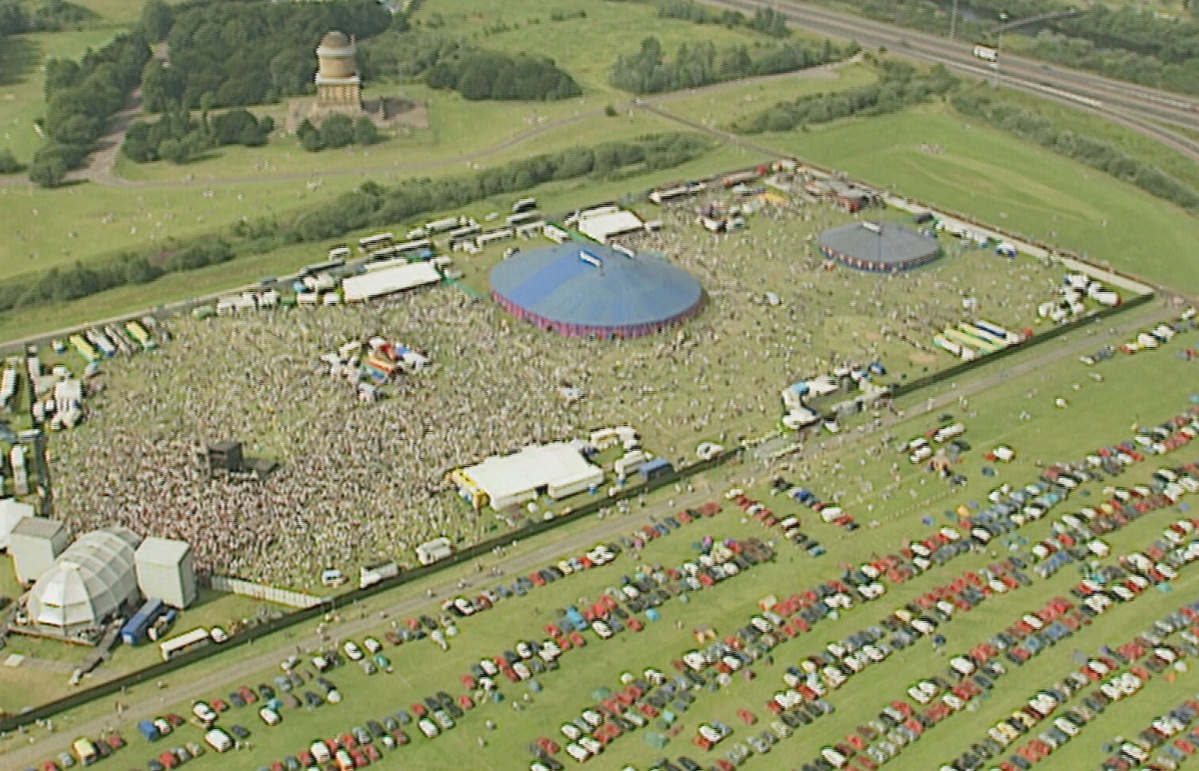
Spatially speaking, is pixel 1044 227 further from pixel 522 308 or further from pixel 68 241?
pixel 68 241

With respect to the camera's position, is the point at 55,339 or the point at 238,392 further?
the point at 55,339

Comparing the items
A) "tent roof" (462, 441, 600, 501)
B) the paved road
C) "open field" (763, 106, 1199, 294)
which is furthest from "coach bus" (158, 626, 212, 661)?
"open field" (763, 106, 1199, 294)

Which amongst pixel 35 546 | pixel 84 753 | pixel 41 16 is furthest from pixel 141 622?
pixel 41 16

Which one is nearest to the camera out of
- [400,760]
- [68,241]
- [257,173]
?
[400,760]

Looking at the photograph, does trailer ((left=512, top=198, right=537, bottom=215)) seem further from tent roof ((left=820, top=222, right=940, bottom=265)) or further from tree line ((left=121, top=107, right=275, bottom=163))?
tree line ((left=121, top=107, right=275, bottom=163))

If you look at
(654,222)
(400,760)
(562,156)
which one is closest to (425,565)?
(400,760)

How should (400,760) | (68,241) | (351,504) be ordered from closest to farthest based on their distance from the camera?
(400,760) → (351,504) → (68,241)
